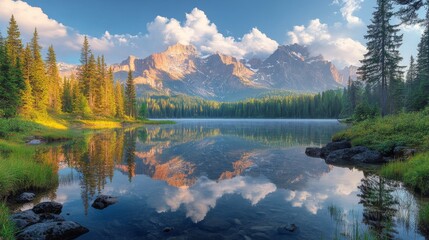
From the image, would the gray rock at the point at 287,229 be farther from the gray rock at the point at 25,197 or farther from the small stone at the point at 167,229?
the gray rock at the point at 25,197

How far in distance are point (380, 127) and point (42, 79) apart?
6182 centimetres

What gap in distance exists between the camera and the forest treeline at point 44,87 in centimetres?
3775

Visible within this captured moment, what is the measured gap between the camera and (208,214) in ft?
33.5

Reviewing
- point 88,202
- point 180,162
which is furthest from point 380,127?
point 88,202

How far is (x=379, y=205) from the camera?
34.1 feet

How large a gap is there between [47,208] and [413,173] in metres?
17.1

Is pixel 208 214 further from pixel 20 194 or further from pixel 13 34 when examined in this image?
pixel 13 34

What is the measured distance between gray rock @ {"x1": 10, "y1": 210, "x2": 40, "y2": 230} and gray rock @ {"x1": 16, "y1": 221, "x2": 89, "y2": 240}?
543 millimetres

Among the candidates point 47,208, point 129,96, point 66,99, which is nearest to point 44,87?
point 66,99

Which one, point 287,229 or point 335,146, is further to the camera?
point 335,146

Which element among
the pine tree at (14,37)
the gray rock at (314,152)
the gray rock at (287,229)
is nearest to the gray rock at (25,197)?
the gray rock at (287,229)

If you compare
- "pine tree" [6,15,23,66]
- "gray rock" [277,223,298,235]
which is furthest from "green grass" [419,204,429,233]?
"pine tree" [6,15,23,66]

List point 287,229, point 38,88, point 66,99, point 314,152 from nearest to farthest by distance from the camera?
point 287,229 < point 314,152 < point 38,88 < point 66,99

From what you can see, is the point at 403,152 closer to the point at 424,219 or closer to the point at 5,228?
the point at 424,219
